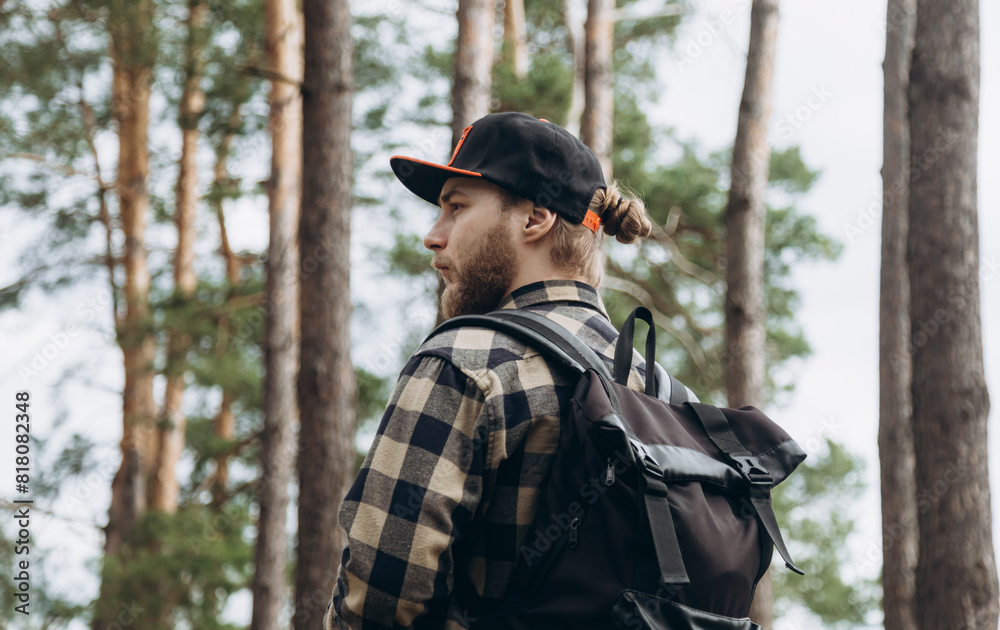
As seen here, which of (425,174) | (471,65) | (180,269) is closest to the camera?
(425,174)

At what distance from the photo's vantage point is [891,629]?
6156 millimetres

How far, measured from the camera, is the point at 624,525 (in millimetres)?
1425

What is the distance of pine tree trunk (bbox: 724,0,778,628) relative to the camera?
713 centimetres

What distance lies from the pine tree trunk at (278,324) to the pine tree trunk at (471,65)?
1957 millimetres

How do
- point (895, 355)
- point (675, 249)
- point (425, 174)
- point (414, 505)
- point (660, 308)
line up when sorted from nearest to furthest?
1. point (414, 505)
2. point (425, 174)
3. point (895, 355)
4. point (675, 249)
5. point (660, 308)

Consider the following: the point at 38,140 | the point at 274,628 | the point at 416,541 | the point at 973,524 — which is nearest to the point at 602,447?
the point at 416,541

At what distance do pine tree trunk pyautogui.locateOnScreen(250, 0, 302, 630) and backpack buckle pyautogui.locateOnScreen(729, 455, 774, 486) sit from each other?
6.79 meters

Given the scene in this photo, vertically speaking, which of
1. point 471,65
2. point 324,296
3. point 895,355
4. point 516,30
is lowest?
point 895,355

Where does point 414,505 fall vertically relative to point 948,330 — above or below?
below

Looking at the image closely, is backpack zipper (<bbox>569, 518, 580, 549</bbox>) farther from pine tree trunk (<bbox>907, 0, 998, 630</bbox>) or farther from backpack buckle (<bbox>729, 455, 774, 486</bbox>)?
pine tree trunk (<bbox>907, 0, 998, 630</bbox>)

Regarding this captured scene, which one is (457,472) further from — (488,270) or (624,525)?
(488,270)

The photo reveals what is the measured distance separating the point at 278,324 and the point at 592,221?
785 cm

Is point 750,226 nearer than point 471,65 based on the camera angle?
No

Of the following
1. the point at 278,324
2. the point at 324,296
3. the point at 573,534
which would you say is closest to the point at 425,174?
the point at 573,534
